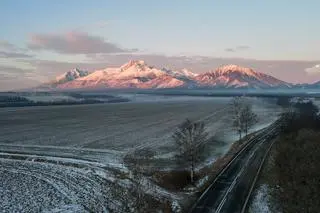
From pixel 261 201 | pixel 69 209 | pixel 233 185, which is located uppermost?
pixel 69 209

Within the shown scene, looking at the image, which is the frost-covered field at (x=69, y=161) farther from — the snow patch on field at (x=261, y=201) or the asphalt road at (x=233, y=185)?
the snow patch on field at (x=261, y=201)

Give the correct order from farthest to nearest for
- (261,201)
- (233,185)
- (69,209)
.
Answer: (233,185) → (261,201) → (69,209)

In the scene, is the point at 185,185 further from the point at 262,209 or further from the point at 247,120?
the point at 247,120

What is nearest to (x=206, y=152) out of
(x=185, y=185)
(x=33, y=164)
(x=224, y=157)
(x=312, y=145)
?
(x=224, y=157)

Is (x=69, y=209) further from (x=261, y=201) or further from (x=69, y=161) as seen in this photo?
(x=69, y=161)

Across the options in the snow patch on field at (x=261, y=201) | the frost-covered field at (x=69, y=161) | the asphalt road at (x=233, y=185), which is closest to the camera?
the snow patch on field at (x=261, y=201)

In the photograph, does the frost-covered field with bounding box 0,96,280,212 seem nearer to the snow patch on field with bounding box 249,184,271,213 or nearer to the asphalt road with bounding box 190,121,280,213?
the asphalt road with bounding box 190,121,280,213

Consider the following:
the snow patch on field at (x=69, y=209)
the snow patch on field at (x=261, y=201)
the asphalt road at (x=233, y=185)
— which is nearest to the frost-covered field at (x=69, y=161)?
the snow patch on field at (x=69, y=209)

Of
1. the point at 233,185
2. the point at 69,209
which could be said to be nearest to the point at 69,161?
the point at 69,209
